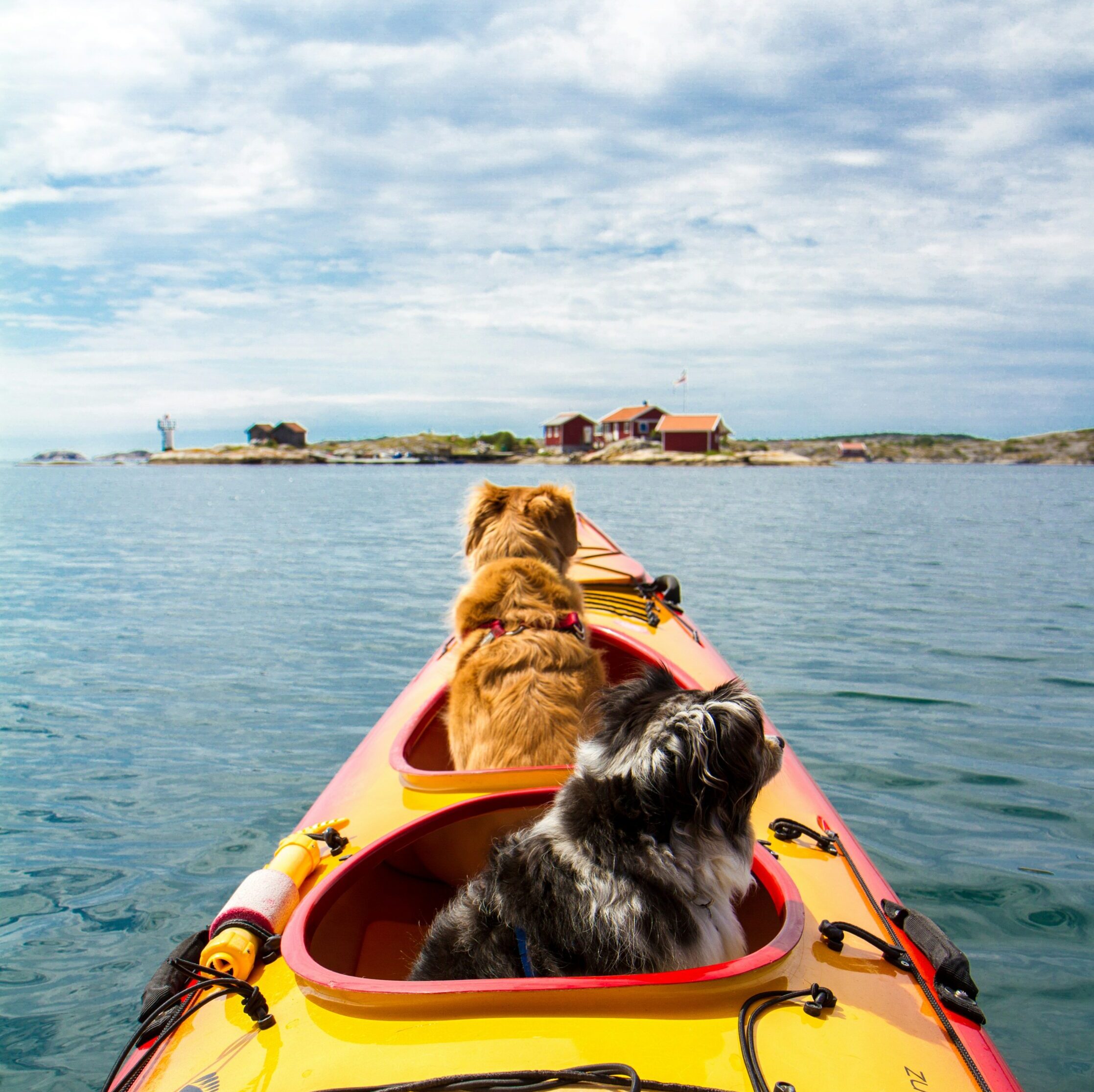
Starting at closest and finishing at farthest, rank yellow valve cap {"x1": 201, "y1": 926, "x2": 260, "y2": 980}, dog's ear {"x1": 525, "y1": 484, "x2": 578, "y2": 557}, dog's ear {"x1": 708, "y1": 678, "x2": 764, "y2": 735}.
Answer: dog's ear {"x1": 708, "y1": 678, "x2": 764, "y2": 735} → yellow valve cap {"x1": 201, "y1": 926, "x2": 260, "y2": 980} → dog's ear {"x1": 525, "y1": 484, "x2": 578, "y2": 557}

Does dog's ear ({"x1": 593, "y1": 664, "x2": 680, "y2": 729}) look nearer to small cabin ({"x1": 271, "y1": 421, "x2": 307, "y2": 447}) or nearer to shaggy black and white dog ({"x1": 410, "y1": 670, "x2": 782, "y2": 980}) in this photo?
shaggy black and white dog ({"x1": 410, "y1": 670, "x2": 782, "y2": 980})

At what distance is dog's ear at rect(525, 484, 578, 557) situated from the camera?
4582 millimetres

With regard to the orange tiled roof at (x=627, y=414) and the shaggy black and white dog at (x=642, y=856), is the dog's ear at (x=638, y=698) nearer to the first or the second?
the shaggy black and white dog at (x=642, y=856)

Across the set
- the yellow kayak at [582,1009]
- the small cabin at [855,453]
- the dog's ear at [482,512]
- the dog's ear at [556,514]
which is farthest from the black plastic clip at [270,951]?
the small cabin at [855,453]

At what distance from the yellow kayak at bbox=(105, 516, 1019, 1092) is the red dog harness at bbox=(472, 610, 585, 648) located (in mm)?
707

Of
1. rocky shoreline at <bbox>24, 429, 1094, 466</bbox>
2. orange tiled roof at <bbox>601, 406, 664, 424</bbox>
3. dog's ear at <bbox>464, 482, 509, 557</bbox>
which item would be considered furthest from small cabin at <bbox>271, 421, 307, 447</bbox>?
dog's ear at <bbox>464, 482, 509, 557</bbox>

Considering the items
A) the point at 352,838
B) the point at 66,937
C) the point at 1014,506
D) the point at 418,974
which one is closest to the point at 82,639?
the point at 66,937

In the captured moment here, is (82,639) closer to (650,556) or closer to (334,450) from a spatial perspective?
(650,556)

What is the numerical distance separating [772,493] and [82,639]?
39.0 m

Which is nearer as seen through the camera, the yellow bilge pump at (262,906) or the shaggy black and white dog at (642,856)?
the shaggy black and white dog at (642,856)

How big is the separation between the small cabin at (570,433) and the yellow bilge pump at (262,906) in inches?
3976

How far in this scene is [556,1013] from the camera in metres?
1.89

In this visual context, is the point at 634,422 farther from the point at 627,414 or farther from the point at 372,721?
the point at 372,721

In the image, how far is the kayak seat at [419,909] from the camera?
1.96 meters
